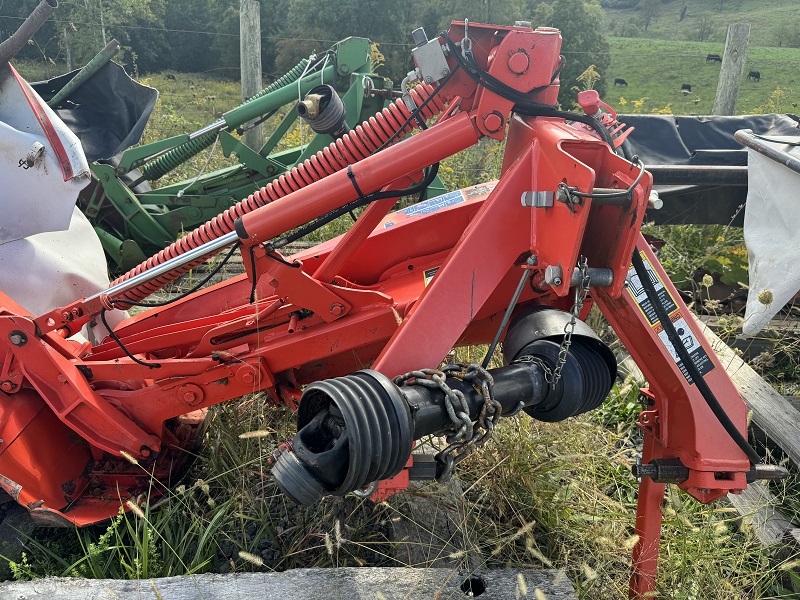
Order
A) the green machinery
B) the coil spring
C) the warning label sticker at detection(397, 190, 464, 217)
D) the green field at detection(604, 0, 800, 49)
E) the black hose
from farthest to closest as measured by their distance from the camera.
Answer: the green field at detection(604, 0, 800, 49)
the coil spring
the green machinery
the warning label sticker at detection(397, 190, 464, 217)
the black hose

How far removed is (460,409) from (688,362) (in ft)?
2.68

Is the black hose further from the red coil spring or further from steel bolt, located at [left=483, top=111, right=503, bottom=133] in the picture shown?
the red coil spring

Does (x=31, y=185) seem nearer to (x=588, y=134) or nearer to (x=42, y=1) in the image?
(x=42, y=1)

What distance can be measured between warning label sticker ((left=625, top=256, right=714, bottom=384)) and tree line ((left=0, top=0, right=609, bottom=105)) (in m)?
17.8

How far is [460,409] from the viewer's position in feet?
5.46

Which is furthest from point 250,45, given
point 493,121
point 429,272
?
point 493,121

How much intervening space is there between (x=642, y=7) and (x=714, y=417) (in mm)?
62200

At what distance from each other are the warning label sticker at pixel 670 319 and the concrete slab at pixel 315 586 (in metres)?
0.81

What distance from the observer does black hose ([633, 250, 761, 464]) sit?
192cm

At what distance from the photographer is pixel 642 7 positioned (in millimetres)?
55031

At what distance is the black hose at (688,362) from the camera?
6.30 feet

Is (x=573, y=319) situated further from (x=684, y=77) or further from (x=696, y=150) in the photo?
(x=684, y=77)

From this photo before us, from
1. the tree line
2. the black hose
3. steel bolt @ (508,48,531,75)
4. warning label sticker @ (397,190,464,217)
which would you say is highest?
the tree line

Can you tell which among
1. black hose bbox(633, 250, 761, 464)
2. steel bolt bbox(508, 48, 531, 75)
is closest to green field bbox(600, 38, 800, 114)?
steel bolt bbox(508, 48, 531, 75)
